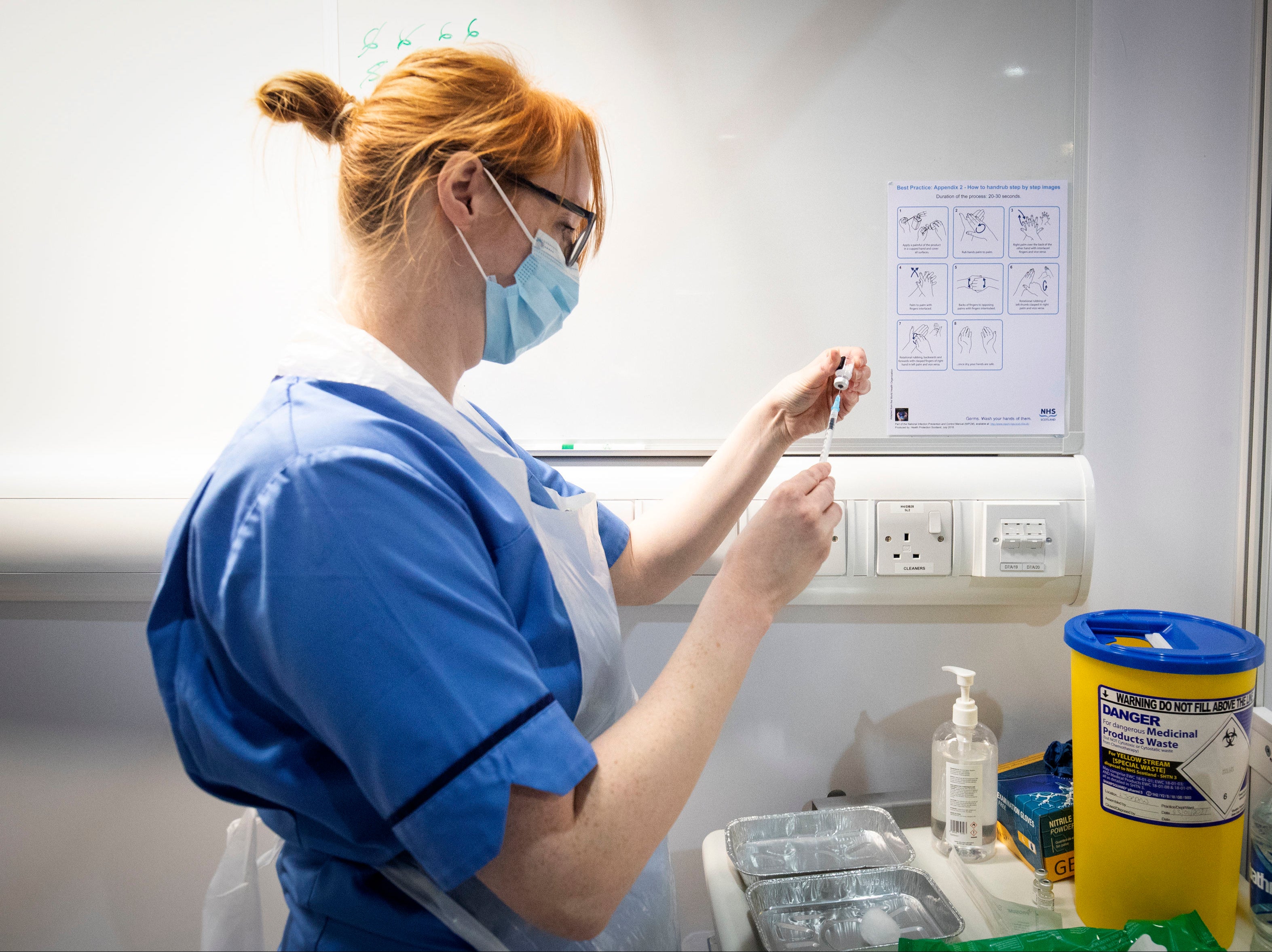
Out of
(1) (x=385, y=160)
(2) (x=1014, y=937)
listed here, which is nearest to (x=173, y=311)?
(1) (x=385, y=160)

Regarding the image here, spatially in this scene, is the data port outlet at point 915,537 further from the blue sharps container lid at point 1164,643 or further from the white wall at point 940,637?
the blue sharps container lid at point 1164,643

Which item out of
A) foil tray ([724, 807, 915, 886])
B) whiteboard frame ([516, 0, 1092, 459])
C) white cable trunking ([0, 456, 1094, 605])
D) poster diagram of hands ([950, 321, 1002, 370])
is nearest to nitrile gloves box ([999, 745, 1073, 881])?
foil tray ([724, 807, 915, 886])

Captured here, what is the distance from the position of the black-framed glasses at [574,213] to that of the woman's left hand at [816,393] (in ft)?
1.06

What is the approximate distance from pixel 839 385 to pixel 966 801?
563 mm

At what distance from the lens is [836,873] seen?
0.91 m

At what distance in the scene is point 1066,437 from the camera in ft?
3.66

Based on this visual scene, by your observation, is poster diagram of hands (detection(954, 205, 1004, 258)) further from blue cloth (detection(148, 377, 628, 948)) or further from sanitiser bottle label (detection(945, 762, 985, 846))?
blue cloth (detection(148, 377, 628, 948))

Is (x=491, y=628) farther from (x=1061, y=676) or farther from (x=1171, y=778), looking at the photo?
(x=1061, y=676)

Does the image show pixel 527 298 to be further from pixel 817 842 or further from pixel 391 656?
pixel 817 842

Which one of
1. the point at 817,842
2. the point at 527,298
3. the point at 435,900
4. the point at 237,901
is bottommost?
the point at 817,842

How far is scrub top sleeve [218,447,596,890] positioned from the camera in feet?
1.65

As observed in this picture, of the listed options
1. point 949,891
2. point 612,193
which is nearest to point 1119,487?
point 949,891

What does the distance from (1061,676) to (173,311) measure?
1546mm

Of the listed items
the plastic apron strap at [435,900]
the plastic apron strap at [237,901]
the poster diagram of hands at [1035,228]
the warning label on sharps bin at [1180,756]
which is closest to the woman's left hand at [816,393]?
the poster diagram of hands at [1035,228]
